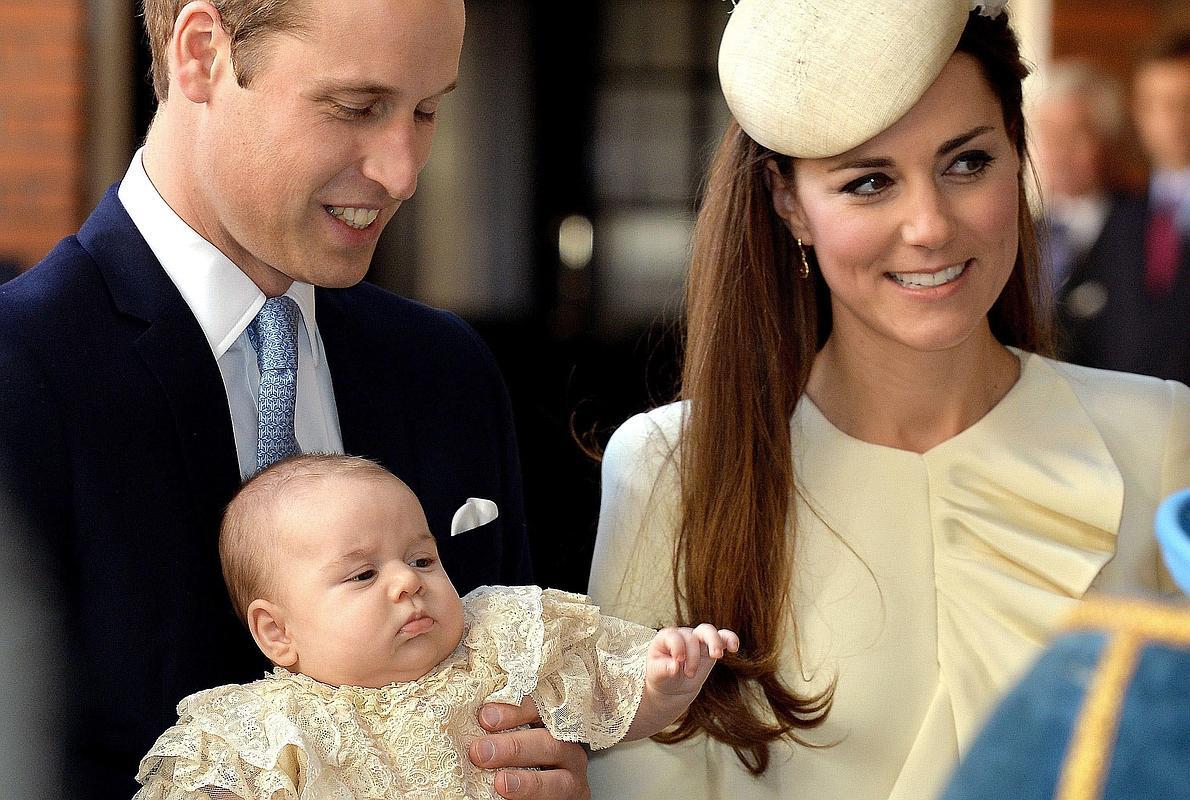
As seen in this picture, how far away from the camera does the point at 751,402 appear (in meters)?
2.64

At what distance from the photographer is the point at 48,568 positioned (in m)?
1.84

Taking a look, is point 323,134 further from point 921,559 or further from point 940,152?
point 921,559

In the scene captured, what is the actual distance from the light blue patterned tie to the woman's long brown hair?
2.47 feet

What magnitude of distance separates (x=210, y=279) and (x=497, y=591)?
1.99 ft

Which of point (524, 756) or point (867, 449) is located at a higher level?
point (867, 449)

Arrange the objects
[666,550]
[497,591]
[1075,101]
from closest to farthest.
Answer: [497,591] → [666,550] → [1075,101]

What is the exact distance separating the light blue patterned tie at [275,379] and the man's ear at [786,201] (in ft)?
3.12

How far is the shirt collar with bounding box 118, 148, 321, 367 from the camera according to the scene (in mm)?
2098

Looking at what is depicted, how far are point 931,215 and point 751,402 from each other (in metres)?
0.47

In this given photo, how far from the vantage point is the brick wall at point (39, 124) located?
6531 millimetres

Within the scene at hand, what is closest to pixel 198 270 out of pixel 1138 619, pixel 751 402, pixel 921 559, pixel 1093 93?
pixel 751 402

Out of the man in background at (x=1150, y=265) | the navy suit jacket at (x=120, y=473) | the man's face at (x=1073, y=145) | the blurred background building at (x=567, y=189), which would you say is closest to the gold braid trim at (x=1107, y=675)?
the navy suit jacket at (x=120, y=473)

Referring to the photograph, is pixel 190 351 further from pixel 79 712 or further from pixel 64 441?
pixel 79 712

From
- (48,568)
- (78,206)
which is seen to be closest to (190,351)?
(48,568)
